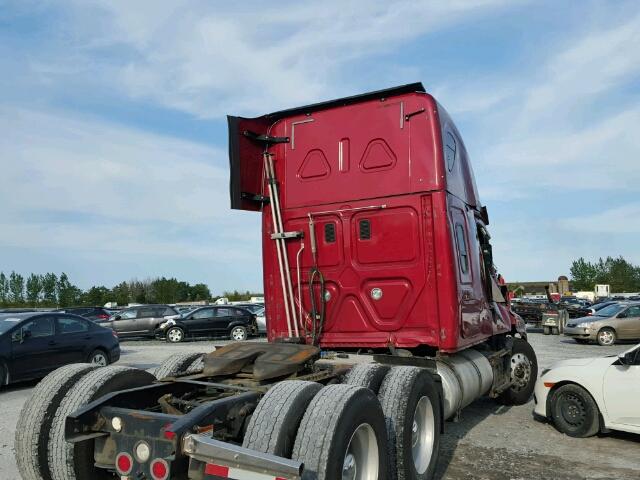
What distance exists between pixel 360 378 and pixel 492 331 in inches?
131

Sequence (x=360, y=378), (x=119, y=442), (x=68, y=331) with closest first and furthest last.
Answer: (x=119, y=442), (x=360, y=378), (x=68, y=331)

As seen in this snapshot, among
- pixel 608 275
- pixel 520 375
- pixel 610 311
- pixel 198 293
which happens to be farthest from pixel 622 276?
pixel 520 375

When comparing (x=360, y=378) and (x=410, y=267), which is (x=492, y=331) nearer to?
(x=410, y=267)

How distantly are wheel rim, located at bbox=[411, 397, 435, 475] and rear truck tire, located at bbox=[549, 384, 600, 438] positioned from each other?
8.91 feet

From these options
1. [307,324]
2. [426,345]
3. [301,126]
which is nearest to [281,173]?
Answer: [301,126]

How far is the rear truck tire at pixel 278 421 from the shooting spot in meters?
3.21

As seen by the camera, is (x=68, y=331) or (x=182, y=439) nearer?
(x=182, y=439)

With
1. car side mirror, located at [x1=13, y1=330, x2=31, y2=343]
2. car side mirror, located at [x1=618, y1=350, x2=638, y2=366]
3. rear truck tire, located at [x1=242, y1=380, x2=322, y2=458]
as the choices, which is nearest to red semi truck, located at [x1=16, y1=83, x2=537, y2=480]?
rear truck tire, located at [x1=242, y1=380, x2=322, y2=458]

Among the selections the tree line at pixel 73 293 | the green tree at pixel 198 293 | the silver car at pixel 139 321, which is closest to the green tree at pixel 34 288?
the tree line at pixel 73 293

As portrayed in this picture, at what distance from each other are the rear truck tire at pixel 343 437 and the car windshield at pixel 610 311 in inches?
750

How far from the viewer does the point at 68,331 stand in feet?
38.4

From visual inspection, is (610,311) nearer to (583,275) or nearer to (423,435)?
(423,435)

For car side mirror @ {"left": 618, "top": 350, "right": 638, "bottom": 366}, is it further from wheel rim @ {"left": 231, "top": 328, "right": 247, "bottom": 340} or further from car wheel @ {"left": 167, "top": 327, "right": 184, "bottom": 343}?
car wheel @ {"left": 167, "top": 327, "right": 184, "bottom": 343}

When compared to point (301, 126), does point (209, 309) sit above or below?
below
